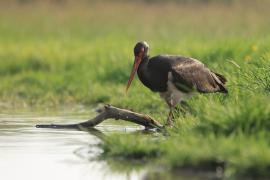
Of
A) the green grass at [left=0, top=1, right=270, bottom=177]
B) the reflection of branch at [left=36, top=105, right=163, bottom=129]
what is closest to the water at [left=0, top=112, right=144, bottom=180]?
the reflection of branch at [left=36, top=105, right=163, bottom=129]

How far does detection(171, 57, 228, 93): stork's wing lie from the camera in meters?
10.8

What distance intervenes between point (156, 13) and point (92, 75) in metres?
9.54

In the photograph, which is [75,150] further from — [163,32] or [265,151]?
[163,32]

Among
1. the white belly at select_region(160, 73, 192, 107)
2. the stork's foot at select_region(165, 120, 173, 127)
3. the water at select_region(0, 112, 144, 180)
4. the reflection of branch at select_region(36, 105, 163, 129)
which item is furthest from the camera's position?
the white belly at select_region(160, 73, 192, 107)

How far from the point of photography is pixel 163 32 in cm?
2305

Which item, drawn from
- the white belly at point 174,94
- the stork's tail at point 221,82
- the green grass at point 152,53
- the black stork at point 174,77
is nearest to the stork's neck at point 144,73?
the black stork at point 174,77

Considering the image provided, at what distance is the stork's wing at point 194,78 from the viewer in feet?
35.4

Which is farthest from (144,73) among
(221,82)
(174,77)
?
(221,82)

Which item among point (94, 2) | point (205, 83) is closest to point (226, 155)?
point (205, 83)

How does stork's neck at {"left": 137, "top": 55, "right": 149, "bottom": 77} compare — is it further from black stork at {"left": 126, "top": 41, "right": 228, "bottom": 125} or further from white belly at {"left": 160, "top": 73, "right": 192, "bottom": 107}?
white belly at {"left": 160, "top": 73, "right": 192, "bottom": 107}

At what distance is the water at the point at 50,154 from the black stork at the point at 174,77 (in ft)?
1.82

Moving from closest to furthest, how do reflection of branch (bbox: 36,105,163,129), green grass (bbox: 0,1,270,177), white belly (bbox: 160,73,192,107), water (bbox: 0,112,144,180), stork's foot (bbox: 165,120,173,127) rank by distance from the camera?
green grass (bbox: 0,1,270,177) < water (bbox: 0,112,144,180) < stork's foot (bbox: 165,120,173,127) < reflection of branch (bbox: 36,105,163,129) < white belly (bbox: 160,73,192,107)

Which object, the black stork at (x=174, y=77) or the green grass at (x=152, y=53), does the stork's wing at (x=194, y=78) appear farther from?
the green grass at (x=152, y=53)

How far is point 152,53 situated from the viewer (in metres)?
15.9
